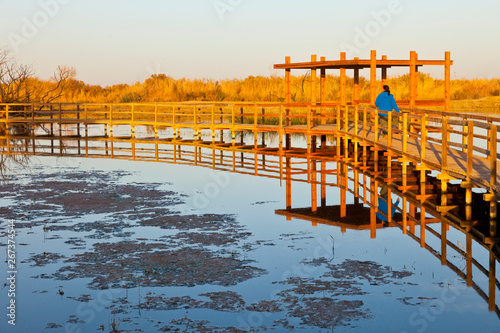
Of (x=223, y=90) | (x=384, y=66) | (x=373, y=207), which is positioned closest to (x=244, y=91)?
(x=223, y=90)

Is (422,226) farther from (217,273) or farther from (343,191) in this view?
(343,191)

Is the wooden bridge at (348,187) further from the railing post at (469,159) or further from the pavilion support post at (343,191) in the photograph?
the railing post at (469,159)

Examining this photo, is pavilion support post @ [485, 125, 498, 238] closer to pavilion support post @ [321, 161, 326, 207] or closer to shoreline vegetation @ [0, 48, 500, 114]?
pavilion support post @ [321, 161, 326, 207]

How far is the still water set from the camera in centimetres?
680

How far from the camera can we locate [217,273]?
8500mm

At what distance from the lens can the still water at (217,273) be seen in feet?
22.3

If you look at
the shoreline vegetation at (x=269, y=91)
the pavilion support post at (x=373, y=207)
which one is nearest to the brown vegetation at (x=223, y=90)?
the shoreline vegetation at (x=269, y=91)

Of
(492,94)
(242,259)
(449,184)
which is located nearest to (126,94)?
(492,94)

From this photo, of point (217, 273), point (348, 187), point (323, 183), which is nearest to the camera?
point (217, 273)

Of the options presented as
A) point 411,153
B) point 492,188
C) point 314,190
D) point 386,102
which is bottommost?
point 314,190

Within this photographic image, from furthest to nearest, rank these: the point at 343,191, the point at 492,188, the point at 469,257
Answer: the point at 343,191
the point at 492,188
the point at 469,257

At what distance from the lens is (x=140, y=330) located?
21.4ft

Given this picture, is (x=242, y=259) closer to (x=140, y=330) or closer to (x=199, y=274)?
(x=199, y=274)

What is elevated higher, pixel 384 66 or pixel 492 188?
pixel 384 66
